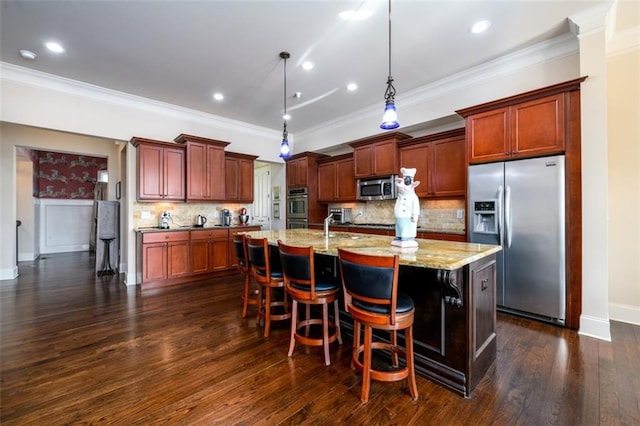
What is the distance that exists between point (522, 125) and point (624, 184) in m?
1.29

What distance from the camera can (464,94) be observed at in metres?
3.87

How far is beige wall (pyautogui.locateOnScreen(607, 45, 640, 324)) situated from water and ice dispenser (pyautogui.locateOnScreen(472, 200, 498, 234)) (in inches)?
48.1

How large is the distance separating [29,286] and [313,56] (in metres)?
5.63

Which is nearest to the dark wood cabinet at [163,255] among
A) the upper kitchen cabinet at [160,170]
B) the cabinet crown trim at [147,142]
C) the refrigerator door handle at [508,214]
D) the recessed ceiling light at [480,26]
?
the upper kitchen cabinet at [160,170]

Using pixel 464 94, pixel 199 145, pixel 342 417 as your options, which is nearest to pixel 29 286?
pixel 199 145

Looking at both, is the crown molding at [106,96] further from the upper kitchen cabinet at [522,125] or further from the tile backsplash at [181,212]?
the upper kitchen cabinet at [522,125]

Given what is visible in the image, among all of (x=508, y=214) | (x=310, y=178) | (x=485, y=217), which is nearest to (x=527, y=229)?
(x=508, y=214)

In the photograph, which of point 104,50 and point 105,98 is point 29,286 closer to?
point 105,98

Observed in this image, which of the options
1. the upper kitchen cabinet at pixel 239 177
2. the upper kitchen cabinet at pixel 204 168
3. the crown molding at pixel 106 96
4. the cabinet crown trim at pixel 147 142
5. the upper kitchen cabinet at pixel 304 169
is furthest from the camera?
the upper kitchen cabinet at pixel 304 169

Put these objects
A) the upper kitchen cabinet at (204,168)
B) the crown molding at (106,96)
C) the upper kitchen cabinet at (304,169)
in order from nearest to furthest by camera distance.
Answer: the crown molding at (106,96), the upper kitchen cabinet at (204,168), the upper kitchen cabinet at (304,169)

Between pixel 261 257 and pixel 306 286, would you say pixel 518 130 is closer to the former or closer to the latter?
pixel 306 286

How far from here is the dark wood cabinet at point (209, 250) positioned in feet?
15.9

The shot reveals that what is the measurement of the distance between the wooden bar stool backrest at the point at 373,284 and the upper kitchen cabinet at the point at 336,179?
3844 millimetres

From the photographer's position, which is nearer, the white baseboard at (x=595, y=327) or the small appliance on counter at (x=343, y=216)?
the white baseboard at (x=595, y=327)
